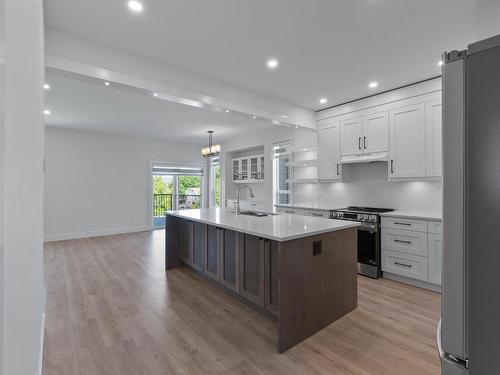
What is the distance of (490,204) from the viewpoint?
0.67 metres

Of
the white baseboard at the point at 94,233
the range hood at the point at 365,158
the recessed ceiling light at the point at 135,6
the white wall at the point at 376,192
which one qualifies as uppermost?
the recessed ceiling light at the point at 135,6

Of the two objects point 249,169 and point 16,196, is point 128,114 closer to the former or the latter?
point 249,169

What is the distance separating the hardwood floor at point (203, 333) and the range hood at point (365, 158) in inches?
72.7

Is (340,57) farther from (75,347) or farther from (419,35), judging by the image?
(75,347)

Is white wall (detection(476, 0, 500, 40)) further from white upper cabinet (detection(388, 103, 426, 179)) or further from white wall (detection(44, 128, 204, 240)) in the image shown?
white wall (detection(44, 128, 204, 240))

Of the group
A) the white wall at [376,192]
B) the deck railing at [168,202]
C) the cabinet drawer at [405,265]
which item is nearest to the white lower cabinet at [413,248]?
the cabinet drawer at [405,265]

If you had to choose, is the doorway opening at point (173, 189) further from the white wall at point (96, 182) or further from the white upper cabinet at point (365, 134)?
the white upper cabinet at point (365, 134)

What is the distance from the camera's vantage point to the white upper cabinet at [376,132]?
13.5 feet

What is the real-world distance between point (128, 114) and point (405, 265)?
549 centimetres

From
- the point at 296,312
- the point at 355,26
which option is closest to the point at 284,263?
the point at 296,312

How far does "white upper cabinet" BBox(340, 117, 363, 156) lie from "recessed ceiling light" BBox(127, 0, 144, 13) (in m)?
3.60

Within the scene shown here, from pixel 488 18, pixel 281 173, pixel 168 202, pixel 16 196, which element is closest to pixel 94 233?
pixel 168 202

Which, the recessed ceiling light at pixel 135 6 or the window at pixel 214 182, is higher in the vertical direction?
the recessed ceiling light at pixel 135 6

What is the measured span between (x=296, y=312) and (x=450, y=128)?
1929mm
